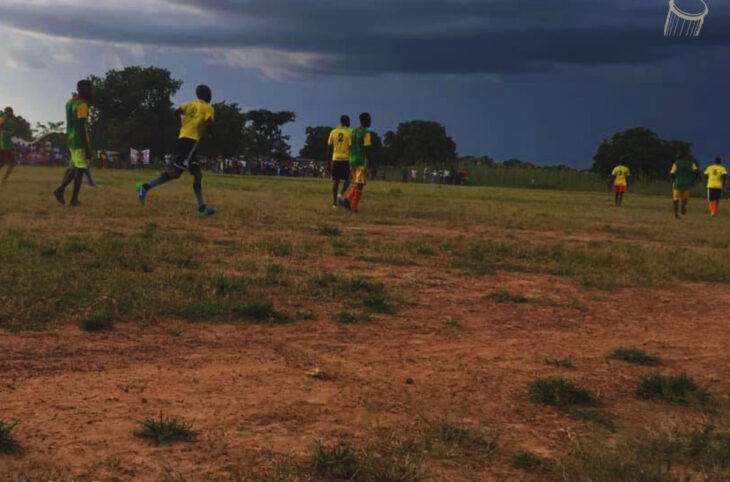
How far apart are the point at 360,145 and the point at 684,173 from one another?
33.3 feet

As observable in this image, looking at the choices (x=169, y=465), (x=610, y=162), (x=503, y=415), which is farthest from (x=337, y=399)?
(x=610, y=162)

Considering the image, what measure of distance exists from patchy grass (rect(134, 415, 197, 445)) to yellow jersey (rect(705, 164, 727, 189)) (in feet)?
72.3

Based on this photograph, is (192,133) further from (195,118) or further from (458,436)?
(458,436)

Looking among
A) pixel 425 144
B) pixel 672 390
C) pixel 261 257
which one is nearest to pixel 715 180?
pixel 261 257

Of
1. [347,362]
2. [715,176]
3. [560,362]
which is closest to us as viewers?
[347,362]

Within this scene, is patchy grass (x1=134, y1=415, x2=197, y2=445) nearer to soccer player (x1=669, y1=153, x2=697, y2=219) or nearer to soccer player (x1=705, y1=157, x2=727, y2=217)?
soccer player (x1=669, y1=153, x2=697, y2=219)

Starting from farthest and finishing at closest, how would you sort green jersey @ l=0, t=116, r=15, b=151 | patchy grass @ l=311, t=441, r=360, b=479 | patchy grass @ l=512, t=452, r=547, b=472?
green jersey @ l=0, t=116, r=15, b=151 < patchy grass @ l=512, t=452, r=547, b=472 < patchy grass @ l=311, t=441, r=360, b=479

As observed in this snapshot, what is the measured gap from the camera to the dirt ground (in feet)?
9.52

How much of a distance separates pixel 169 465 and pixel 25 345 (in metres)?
2.02

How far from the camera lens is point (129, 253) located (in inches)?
295

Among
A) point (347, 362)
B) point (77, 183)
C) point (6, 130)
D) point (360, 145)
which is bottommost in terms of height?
point (347, 362)

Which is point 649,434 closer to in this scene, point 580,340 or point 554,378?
point 554,378

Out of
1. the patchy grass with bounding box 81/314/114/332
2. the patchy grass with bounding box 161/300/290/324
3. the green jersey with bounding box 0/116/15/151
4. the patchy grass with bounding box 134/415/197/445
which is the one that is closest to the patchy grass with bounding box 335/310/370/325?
the patchy grass with bounding box 161/300/290/324

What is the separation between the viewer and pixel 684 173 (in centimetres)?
2047
